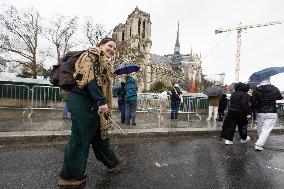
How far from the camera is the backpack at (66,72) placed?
13.2 ft

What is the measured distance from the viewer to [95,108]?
4148 millimetres

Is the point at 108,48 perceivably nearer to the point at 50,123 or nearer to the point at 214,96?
the point at 50,123

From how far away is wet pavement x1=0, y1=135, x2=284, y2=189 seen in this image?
4.25m

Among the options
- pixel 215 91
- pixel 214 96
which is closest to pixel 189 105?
pixel 214 96

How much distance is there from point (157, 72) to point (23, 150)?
383 ft

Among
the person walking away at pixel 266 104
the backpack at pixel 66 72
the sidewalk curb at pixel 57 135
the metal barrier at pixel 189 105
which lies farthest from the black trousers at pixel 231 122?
the metal barrier at pixel 189 105

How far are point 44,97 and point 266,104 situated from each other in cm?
987

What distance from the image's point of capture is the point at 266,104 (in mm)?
7809

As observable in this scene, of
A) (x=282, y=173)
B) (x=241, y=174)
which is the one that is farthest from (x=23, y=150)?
(x=282, y=173)

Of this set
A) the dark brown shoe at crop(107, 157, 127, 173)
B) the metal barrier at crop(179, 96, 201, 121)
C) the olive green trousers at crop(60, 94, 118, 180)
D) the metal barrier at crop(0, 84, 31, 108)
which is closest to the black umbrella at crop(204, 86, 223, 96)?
the metal barrier at crop(179, 96, 201, 121)

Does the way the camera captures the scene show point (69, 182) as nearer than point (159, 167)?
Yes

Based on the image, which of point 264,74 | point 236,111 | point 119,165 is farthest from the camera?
point 236,111

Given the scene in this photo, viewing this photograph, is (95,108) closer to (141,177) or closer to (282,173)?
(141,177)

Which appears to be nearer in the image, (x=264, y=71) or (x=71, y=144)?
(x=71, y=144)
